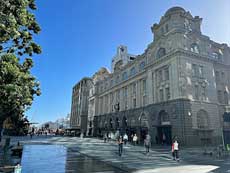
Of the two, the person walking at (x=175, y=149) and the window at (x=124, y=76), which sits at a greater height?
the window at (x=124, y=76)

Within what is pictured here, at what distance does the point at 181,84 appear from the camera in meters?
30.3

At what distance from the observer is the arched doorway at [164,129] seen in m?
31.3

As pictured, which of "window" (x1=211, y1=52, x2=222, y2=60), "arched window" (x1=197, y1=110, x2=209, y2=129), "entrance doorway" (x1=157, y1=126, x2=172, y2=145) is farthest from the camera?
"window" (x1=211, y1=52, x2=222, y2=60)

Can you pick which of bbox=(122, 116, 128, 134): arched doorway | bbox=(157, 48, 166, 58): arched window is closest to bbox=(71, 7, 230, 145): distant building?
bbox=(157, 48, 166, 58): arched window

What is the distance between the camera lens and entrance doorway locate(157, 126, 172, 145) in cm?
3123

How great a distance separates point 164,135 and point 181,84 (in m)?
9.40

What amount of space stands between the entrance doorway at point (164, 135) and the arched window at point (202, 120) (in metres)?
4.76

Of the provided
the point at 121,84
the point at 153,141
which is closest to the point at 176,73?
the point at 153,141

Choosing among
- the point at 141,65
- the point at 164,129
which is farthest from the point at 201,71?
the point at 141,65

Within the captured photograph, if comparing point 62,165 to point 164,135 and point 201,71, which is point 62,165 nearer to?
point 164,135

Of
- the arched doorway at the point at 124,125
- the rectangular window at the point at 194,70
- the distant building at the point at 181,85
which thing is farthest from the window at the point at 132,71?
the rectangular window at the point at 194,70

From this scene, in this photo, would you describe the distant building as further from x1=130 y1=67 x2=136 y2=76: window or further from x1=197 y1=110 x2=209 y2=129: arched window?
x1=130 y1=67 x2=136 y2=76: window

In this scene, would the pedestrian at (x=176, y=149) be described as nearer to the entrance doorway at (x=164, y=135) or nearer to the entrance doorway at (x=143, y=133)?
the entrance doorway at (x=164, y=135)

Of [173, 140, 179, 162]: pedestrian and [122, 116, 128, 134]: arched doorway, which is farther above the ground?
[122, 116, 128, 134]: arched doorway
